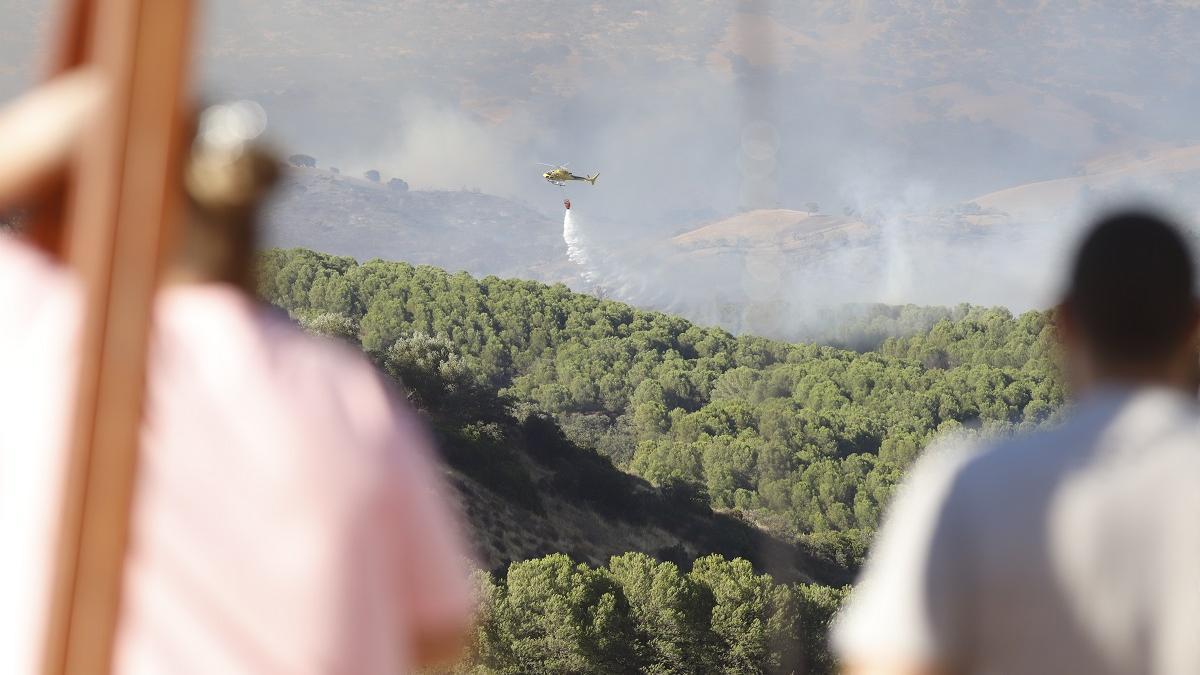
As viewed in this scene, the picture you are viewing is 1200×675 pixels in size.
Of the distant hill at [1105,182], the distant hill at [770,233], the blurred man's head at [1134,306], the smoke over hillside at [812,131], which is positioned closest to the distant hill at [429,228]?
the smoke over hillside at [812,131]

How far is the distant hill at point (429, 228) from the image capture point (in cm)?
2808

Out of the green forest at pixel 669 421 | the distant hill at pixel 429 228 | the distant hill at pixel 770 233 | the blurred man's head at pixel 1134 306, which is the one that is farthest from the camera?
the distant hill at pixel 770 233

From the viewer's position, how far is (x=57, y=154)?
1.22ft

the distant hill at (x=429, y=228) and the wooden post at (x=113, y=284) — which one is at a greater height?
the distant hill at (x=429, y=228)

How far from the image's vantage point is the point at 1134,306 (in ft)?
2.00

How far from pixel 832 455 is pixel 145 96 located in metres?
23.8

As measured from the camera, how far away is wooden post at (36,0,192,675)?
Result: 13.6 inches

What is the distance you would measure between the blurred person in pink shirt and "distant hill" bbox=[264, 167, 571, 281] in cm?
2555

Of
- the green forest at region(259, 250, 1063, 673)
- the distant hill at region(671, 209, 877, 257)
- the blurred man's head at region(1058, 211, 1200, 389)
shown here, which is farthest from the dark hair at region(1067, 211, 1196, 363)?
the distant hill at region(671, 209, 877, 257)

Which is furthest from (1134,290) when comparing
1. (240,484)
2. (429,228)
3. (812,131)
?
(812,131)

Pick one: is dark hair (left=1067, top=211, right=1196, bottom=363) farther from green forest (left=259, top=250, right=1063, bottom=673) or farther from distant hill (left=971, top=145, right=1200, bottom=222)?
distant hill (left=971, top=145, right=1200, bottom=222)

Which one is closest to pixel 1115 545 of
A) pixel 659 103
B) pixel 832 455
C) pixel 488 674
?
pixel 488 674

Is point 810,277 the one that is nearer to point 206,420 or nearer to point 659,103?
point 659,103

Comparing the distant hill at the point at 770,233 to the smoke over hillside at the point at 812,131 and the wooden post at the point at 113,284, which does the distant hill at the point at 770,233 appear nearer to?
the smoke over hillside at the point at 812,131
